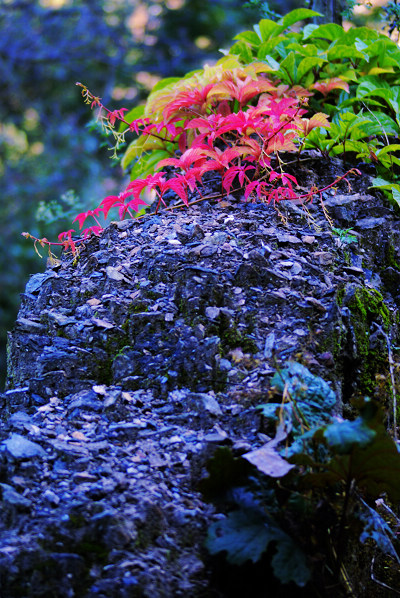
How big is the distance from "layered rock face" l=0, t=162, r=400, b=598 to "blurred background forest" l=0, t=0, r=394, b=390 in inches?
129

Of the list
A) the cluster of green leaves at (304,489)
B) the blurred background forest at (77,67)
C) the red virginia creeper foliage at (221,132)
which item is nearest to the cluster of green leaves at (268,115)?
the red virginia creeper foliage at (221,132)

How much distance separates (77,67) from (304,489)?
5579mm

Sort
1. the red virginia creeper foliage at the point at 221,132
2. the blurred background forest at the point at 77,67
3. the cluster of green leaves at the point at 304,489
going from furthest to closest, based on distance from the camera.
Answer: the blurred background forest at the point at 77,67, the red virginia creeper foliage at the point at 221,132, the cluster of green leaves at the point at 304,489

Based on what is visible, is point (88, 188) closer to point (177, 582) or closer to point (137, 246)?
point (137, 246)

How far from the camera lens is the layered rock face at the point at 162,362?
3.61 feet

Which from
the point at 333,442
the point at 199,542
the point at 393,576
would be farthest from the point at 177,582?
the point at 393,576

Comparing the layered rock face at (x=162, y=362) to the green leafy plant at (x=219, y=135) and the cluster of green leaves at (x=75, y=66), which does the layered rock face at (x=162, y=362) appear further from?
the cluster of green leaves at (x=75, y=66)

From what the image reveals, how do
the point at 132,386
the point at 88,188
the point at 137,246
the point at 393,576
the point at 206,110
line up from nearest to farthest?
the point at 393,576 → the point at 132,386 → the point at 137,246 → the point at 206,110 → the point at 88,188

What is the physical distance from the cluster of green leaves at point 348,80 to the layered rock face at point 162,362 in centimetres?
20

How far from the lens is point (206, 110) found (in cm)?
254

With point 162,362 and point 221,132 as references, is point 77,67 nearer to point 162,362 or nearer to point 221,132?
point 221,132

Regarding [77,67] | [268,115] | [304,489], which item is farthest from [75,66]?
[304,489]

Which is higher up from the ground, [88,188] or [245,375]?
[88,188]

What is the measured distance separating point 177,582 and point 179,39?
566 centimetres
